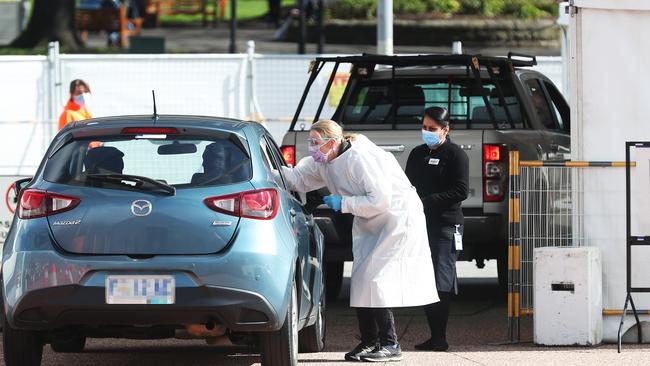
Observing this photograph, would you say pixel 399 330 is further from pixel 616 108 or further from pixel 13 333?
pixel 13 333

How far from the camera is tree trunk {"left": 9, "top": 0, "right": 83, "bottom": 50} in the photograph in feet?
109

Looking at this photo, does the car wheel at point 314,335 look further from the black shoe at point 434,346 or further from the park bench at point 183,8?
the park bench at point 183,8

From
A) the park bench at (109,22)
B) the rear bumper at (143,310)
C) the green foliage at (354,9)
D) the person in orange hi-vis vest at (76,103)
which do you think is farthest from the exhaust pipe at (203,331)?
the park bench at (109,22)

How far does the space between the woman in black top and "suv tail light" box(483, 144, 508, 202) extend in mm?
1038

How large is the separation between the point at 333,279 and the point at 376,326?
10.6 ft

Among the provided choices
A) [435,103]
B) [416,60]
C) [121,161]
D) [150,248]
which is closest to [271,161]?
[121,161]

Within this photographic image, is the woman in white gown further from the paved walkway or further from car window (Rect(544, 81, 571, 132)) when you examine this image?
car window (Rect(544, 81, 571, 132))

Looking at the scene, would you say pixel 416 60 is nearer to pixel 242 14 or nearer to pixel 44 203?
pixel 44 203

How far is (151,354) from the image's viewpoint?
983cm

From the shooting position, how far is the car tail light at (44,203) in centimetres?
787

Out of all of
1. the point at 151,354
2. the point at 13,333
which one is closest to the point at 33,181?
the point at 13,333

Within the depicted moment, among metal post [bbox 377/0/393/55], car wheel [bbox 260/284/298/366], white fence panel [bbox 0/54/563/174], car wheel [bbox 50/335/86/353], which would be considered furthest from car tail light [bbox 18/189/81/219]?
white fence panel [bbox 0/54/563/174]

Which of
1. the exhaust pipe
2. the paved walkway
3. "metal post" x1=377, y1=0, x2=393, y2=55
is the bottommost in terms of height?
the paved walkway

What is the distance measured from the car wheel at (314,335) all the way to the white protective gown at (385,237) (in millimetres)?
422
